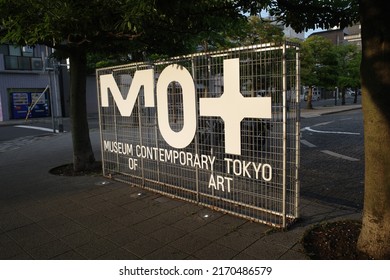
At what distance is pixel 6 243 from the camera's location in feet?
12.7

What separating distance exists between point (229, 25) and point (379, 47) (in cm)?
425

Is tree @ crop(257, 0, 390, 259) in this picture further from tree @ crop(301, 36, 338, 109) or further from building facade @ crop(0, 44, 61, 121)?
tree @ crop(301, 36, 338, 109)

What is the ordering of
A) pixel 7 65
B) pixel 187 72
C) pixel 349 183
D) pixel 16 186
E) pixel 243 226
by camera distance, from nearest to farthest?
pixel 243 226 → pixel 187 72 → pixel 349 183 → pixel 16 186 → pixel 7 65

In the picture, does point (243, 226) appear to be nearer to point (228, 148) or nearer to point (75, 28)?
point (228, 148)

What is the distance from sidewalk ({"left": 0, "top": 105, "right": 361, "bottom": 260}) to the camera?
3525mm

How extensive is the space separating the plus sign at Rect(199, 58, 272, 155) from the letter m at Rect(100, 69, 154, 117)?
1.35m

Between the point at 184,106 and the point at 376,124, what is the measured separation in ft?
8.47

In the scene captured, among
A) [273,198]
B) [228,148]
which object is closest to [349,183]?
[273,198]

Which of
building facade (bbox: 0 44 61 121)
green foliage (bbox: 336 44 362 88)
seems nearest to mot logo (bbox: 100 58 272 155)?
building facade (bbox: 0 44 61 121)

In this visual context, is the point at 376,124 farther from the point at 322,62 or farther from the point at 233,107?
the point at 322,62

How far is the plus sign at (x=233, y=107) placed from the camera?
3.84m

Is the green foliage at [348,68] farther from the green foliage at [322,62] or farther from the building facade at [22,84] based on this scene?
the building facade at [22,84]

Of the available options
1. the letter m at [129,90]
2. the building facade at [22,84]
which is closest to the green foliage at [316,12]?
the letter m at [129,90]

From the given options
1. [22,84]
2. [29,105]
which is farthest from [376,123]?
[29,105]
